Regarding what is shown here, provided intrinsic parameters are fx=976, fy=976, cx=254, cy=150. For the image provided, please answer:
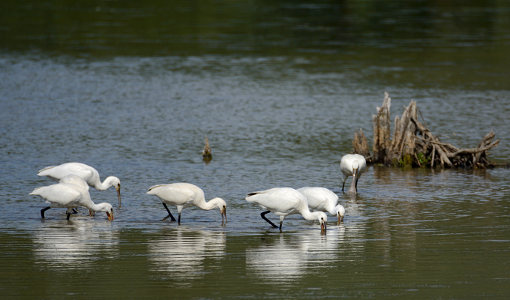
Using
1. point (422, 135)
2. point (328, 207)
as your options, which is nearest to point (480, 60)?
point (422, 135)

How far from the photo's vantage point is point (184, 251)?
1445cm

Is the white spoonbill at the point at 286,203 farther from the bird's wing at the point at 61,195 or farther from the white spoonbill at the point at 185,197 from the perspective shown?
the bird's wing at the point at 61,195

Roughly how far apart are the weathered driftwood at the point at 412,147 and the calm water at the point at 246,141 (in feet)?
2.47

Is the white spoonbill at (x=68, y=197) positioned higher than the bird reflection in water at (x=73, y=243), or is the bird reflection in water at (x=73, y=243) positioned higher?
the white spoonbill at (x=68, y=197)

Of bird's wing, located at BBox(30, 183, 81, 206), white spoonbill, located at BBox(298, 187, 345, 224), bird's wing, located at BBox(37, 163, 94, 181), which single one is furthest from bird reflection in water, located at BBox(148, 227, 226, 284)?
bird's wing, located at BBox(37, 163, 94, 181)

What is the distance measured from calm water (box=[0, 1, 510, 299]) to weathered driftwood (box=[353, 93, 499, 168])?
753mm

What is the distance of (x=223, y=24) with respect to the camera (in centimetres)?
5181

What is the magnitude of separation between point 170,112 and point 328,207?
47.6ft

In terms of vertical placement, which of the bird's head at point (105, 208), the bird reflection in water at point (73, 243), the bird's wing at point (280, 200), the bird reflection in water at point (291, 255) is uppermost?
the bird's wing at point (280, 200)

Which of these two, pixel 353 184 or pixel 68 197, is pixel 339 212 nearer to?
pixel 353 184

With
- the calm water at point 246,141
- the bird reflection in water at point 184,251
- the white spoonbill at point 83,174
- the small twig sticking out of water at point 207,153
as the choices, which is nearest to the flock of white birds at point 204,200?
the calm water at point 246,141

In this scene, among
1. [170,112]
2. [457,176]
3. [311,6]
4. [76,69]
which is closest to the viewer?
[457,176]

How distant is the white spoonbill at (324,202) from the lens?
1636cm

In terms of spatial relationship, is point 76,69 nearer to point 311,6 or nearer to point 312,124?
point 312,124
